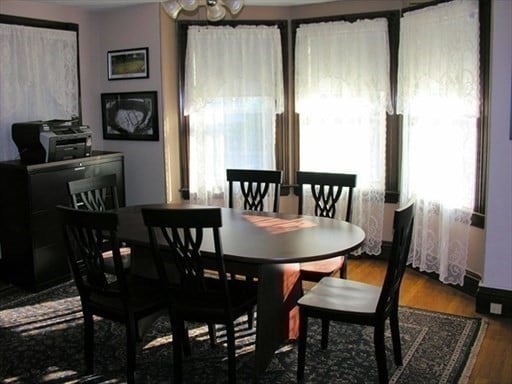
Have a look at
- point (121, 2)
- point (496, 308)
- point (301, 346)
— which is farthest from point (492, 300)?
point (121, 2)

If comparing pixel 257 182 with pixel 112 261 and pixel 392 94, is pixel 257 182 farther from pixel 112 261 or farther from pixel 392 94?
pixel 392 94

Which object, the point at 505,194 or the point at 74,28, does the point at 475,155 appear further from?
the point at 74,28

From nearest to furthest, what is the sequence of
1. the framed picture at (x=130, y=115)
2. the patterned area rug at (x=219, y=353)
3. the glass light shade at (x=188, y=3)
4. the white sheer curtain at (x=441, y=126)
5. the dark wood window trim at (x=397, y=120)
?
the patterned area rug at (x=219, y=353), the glass light shade at (x=188, y=3), the dark wood window trim at (x=397, y=120), the white sheer curtain at (x=441, y=126), the framed picture at (x=130, y=115)

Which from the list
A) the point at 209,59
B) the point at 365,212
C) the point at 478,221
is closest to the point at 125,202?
the point at 209,59

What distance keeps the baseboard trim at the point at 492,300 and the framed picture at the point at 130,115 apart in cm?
303

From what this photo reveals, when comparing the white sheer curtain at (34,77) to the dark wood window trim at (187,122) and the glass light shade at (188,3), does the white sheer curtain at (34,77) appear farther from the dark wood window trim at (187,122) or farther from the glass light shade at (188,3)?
the glass light shade at (188,3)

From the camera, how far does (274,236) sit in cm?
305

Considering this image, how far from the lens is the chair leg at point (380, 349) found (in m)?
2.70

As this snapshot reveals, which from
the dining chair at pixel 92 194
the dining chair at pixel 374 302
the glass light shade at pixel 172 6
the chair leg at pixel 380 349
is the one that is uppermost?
the glass light shade at pixel 172 6

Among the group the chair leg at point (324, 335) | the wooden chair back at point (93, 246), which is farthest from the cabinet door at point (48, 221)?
the chair leg at point (324, 335)

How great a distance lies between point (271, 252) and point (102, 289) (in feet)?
2.97

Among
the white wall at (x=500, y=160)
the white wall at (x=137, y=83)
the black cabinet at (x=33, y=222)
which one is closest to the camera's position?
the white wall at (x=500, y=160)

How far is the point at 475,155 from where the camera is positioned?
396 centimetres

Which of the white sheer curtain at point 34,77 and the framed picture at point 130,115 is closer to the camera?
the white sheer curtain at point 34,77
